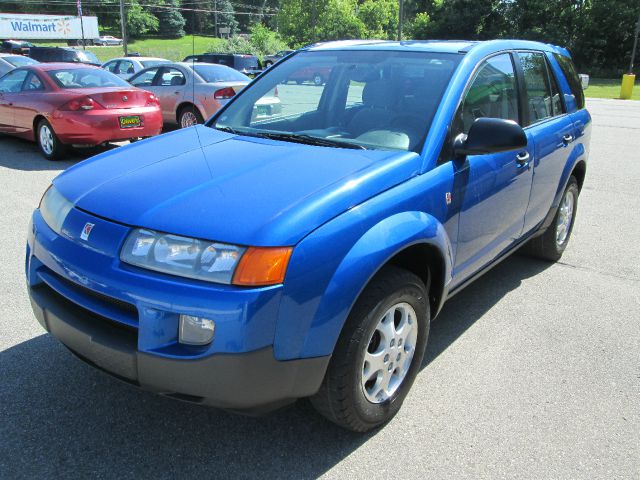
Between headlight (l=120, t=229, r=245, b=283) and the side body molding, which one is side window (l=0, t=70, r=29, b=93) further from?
the side body molding

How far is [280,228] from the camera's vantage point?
2084 millimetres

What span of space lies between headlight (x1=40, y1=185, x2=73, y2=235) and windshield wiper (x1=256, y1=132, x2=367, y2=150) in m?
1.13

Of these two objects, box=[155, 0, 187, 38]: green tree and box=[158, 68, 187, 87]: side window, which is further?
box=[155, 0, 187, 38]: green tree

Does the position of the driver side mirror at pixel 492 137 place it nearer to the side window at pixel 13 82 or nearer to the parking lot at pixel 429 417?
the parking lot at pixel 429 417

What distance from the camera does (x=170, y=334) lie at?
6.76ft

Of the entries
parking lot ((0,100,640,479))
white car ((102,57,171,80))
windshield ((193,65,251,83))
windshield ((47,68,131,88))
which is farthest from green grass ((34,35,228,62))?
parking lot ((0,100,640,479))

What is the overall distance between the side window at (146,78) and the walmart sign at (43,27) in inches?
2318

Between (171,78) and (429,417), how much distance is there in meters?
10.1

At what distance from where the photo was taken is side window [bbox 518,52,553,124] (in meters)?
3.92

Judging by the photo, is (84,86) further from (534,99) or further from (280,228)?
(280,228)

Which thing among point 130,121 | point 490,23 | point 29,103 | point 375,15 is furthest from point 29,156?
point 375,15

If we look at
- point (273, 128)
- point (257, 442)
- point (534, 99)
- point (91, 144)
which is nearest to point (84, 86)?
point (91, 144)

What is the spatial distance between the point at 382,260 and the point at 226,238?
660mm

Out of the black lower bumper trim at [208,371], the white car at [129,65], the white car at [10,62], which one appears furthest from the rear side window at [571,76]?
the white car at [10,62]
